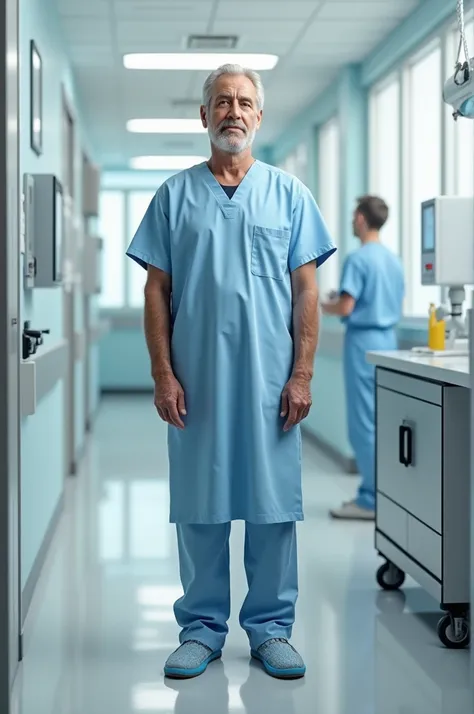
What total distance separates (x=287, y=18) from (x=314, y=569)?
292 centimetres

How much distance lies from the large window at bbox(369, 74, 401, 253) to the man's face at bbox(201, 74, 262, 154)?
355 centimetres

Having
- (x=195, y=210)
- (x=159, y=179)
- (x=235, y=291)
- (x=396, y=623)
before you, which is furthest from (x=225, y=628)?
(x=159, y=179)

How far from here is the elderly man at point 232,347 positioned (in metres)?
A: 2.66

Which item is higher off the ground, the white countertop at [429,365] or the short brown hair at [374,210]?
the short brown hair at [374,210]

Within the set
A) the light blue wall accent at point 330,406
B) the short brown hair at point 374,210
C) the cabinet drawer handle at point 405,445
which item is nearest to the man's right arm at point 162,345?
the cabinet drawer handle at point 405,445

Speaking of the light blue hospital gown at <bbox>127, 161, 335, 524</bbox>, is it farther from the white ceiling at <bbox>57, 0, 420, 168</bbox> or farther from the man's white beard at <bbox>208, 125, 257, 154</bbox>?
the white ceiling at <bbox>57, 0, 420, 168</bbox>

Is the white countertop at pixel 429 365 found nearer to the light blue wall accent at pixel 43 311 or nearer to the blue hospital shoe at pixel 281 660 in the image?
the blue hospital shoe at pixel 281 660

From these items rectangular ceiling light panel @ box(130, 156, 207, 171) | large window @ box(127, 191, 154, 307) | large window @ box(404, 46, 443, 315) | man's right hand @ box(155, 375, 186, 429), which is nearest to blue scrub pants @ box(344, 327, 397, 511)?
large window @ box(404, 46, 443, 315)

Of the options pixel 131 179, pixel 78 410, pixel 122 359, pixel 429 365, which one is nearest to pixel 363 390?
pixel 429 365

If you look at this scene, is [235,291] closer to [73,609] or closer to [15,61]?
[15,61]

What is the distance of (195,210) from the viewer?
8.84 ft

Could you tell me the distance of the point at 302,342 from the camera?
2.71 meters

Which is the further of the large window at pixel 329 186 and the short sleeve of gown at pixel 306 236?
the large window at pixel 329 186

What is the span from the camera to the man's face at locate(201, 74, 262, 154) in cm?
268
